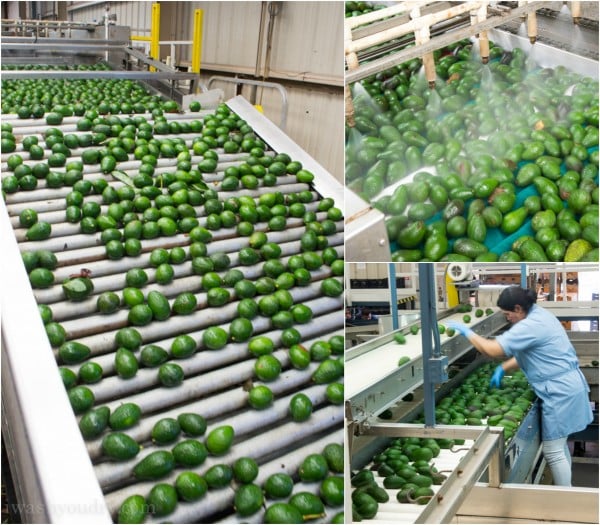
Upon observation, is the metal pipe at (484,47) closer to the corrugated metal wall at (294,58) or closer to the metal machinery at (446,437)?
the metal machinery at (446,437)

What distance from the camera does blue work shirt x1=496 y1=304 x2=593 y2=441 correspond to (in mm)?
1615

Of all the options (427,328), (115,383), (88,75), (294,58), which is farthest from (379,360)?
(294,58)

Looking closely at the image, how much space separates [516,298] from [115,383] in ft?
4.01

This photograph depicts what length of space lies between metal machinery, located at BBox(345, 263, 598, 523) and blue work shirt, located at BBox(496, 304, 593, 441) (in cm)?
14

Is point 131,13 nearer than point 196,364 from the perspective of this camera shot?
No

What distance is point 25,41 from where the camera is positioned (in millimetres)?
6410

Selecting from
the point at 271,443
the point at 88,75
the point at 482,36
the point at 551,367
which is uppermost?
the point at 88,75

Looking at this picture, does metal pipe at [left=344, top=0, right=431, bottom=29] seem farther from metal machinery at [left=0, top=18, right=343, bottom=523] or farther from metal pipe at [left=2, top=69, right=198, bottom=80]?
metal pipe at [left=2, top=69, right=198, bottom=80]

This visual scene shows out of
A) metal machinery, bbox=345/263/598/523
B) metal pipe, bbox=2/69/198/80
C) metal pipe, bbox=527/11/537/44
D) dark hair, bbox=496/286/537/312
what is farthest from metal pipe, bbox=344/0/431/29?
metal pipe, bbox=2/69/198/80

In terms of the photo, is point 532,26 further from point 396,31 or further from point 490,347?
point 490,347

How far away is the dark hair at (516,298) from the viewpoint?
1.55 m

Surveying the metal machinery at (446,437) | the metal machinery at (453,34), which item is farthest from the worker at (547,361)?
the metal machinery at (453,34)

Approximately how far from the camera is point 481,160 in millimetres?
1419

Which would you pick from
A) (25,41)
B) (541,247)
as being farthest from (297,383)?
(25,41)
